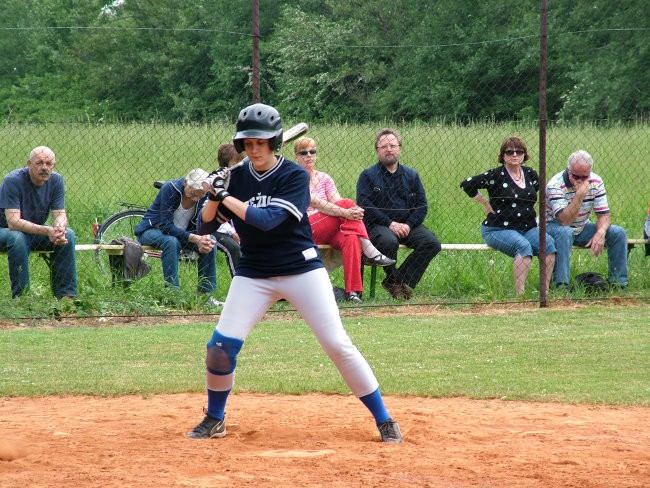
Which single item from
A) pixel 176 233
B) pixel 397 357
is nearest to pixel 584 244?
pixel 397 357

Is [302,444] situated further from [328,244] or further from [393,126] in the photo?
[393,126]

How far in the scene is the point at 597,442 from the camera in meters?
5.28

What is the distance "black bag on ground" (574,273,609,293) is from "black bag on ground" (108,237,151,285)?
5004 mm

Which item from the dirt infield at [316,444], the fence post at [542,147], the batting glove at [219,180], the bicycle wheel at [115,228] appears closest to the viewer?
the dirt infield at [316,444]

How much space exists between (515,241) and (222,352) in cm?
602

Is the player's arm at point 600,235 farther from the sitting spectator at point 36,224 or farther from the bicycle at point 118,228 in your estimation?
the sitting spectator at point 36,224

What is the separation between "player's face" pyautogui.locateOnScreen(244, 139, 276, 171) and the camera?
16.9 feet

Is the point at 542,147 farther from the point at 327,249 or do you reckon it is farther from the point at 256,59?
the point at 256,59

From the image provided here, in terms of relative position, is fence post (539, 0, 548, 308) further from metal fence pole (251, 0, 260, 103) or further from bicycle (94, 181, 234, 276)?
bicycle (94, 181, 234, 276)

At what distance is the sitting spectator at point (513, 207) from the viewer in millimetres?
10598

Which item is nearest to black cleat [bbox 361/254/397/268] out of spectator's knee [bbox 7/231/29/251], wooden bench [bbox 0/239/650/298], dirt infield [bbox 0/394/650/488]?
wooden bench [bbox 0/239/650/298]

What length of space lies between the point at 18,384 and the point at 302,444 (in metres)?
2.82

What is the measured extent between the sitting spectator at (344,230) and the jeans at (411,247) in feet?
0.58

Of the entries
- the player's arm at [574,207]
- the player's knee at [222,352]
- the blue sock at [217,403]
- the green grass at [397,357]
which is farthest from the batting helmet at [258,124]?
the player's arm at [574,207]
